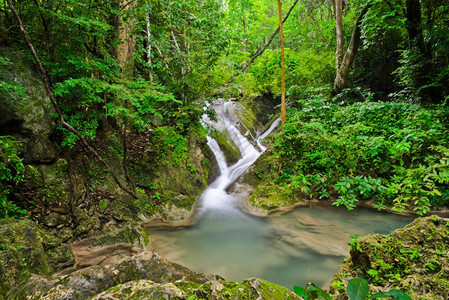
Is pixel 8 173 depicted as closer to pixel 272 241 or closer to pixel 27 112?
pixel 27 112

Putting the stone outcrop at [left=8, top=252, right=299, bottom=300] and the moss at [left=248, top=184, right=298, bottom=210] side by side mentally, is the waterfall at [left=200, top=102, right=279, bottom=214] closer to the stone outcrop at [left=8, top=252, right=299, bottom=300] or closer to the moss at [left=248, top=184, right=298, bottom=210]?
the moss at [left=248, top=184, right=298, bottom=210]

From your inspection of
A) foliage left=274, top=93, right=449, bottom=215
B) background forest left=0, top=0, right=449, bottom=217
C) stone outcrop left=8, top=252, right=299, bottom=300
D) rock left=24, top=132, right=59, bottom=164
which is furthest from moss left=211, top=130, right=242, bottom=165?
stone outcrop left=8, top=252, right=299, bottom=300

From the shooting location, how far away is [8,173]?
266cm

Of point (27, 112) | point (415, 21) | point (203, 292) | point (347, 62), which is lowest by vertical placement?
point (203, 292)

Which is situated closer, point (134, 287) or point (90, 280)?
point (134, 287)

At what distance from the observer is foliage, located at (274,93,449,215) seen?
4.22m

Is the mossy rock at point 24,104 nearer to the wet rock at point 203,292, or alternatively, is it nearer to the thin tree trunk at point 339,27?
the wet rock at point 203,292

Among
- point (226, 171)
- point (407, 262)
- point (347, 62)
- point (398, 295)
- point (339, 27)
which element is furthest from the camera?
point (339, 27)

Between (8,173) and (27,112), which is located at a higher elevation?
(27,112)

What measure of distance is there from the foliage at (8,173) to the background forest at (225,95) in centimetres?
3

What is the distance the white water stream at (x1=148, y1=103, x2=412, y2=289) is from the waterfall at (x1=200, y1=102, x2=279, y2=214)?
117mm

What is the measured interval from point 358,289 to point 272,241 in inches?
150

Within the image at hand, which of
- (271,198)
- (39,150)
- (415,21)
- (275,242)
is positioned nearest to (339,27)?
(415,21)

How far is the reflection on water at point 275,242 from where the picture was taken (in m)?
3.47
